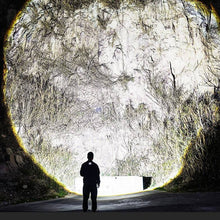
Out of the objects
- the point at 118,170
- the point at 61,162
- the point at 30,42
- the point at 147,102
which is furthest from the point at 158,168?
the point at 30,42

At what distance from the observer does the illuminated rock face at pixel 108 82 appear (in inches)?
400

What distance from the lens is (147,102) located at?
1096 centimetres

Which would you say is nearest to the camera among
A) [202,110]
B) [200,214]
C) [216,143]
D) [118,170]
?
[200,214]

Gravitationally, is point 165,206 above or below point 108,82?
below

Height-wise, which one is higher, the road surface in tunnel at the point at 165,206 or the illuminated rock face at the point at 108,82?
the illuminated rock face at the point at 108,82

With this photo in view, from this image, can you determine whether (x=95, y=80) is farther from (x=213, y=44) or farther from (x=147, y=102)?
(x=213, y=44)

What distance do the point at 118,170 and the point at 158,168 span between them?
1273 millimetres

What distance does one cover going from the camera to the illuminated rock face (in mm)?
10156

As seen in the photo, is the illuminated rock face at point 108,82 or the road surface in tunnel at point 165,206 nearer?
the road surface in tunnel at point 165,206

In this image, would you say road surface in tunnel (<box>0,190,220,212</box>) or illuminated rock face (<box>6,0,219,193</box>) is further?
illuminated rock face (<box>6,0,219,193</box>)

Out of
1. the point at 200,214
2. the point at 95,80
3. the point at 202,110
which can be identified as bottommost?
the point at 200,214

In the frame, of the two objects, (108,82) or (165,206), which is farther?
(108,82)

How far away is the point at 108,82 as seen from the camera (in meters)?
11.2

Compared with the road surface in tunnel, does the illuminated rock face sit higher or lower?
higher
